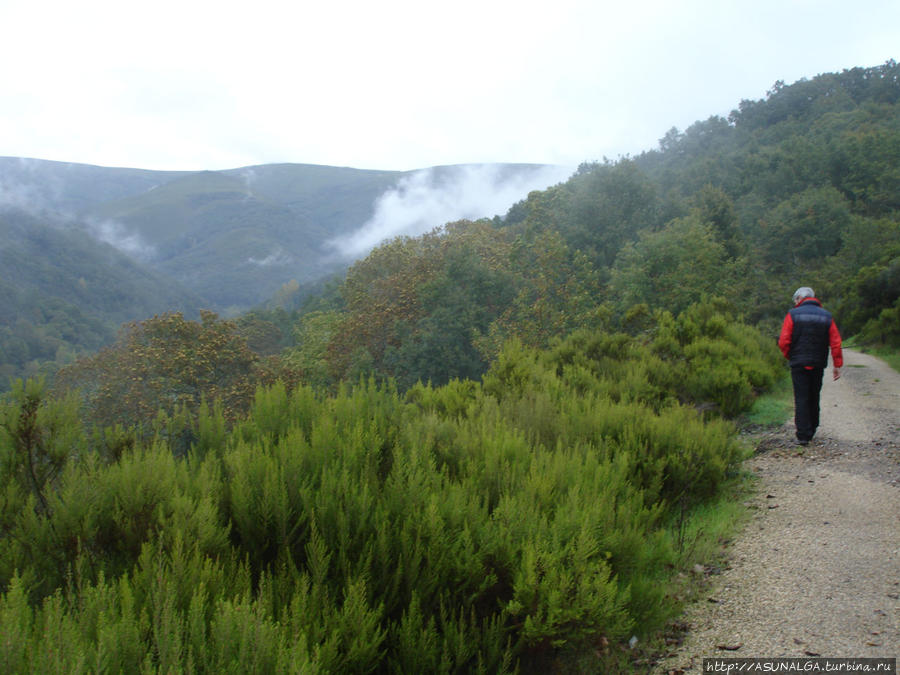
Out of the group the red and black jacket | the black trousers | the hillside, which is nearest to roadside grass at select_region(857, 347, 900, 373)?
the black trousers

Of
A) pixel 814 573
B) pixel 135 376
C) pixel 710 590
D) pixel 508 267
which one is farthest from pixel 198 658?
pixel 508 267

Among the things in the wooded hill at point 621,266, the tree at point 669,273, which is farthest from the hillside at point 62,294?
the tree at point 669,273

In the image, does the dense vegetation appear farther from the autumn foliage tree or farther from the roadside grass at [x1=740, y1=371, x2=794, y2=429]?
the autumn foliage tree

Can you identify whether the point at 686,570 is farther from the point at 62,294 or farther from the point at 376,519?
the point at 62,294

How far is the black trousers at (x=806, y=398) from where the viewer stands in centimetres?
603

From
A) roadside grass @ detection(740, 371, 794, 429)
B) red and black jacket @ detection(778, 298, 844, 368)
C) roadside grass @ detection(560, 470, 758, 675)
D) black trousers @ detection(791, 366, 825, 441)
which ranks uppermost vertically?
red and black jacket @ detection(778, 298, 844, 368)

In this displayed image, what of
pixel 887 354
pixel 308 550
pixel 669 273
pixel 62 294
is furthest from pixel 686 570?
pixel 62 294

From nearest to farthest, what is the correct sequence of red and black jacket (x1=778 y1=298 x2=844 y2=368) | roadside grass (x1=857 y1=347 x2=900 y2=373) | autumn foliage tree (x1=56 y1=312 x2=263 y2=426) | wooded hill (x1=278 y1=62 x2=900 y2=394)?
red and black jacket (x1=778 y1=298 x2=844 y2=368) → roadside grass (x1=857 y1=347 x2=900 y2=373) → autumn foliage tree (x1=56 y1=312 x2=263 y2=426) → wooded hill (x1=278 y1=62 x2=900 y2=394)

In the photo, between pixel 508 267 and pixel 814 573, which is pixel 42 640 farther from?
pixel 508 267

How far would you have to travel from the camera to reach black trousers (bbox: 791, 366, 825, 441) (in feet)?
19.8

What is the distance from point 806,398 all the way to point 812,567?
3.40 m

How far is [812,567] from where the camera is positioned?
3410 millimetres

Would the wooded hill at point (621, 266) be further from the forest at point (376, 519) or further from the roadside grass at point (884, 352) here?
the forest at point (376, 519)

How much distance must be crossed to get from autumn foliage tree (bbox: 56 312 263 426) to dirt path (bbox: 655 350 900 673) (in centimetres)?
1872
